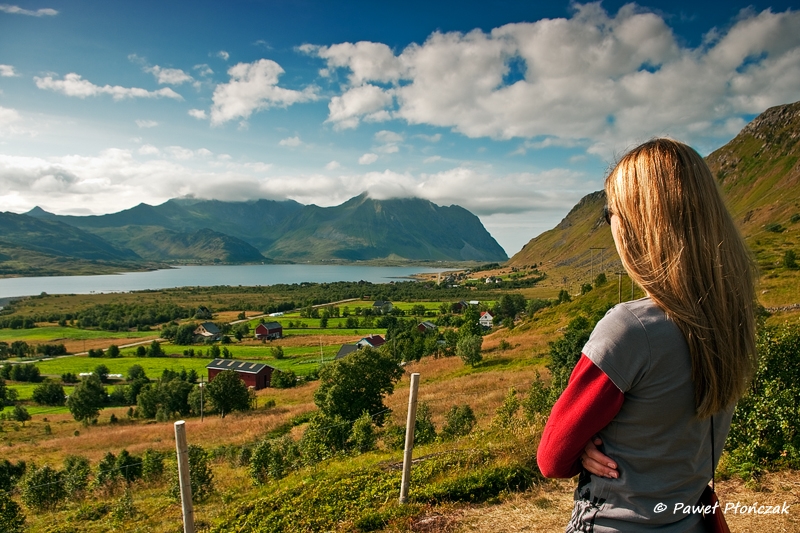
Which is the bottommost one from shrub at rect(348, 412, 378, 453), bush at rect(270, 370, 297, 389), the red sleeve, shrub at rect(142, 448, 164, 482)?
bush at rect(270, 370, 297, 389)

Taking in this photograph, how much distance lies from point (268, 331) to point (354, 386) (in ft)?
248

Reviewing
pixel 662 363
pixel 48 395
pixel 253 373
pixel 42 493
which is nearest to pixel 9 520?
pixel 42 493

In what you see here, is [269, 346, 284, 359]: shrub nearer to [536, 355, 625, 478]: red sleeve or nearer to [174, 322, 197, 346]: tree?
[174, 322, 197, 346]: tree

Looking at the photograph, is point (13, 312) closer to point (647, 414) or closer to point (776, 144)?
point (647, 414)

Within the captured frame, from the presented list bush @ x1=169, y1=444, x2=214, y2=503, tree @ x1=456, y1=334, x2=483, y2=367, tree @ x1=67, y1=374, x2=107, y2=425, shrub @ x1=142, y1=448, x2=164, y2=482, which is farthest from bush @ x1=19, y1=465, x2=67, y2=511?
tree @ x1=456, y1=334, x2=483, y2=367

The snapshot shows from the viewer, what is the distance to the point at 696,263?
1.62 m

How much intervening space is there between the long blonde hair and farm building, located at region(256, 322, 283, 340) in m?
98.2

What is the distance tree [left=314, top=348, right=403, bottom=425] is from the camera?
2430 cm

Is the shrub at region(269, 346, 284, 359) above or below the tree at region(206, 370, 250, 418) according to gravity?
below

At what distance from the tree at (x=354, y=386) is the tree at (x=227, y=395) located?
77.2 ft

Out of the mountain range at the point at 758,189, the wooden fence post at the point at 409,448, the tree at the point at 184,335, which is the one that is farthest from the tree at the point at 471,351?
the tree at the point at 184,335

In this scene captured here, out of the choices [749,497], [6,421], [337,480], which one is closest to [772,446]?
[749,497]

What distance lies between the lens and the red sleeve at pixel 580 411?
1575 mm

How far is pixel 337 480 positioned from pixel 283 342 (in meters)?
85.9
